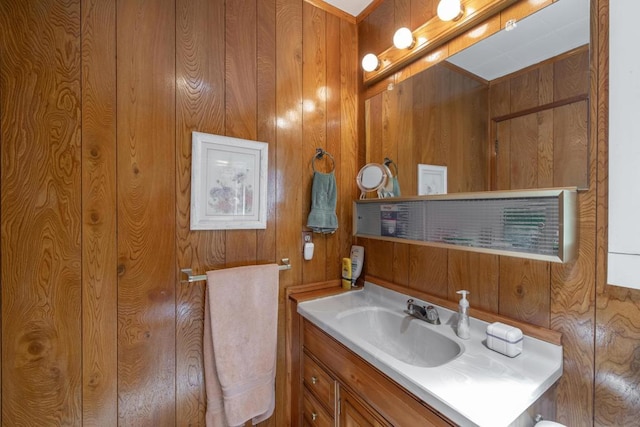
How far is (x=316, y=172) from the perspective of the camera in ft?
4.57

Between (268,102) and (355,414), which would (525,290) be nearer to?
(355,414)

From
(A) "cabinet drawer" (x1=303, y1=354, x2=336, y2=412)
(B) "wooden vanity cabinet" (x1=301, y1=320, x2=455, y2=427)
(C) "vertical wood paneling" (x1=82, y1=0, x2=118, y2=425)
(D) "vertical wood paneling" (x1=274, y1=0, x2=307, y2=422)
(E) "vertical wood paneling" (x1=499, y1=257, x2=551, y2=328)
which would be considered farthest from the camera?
(D) "vertical wood paneling" (x1=274, y1=0, x2=307, y2=422)

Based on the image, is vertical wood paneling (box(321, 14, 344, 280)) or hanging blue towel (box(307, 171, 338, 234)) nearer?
hanging blue towel (box(307, 171, 338, 234))

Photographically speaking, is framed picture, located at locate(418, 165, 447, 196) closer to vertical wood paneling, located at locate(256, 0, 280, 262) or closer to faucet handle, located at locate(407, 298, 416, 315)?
faucet handle, located at locate(407, 298, 416, 315)

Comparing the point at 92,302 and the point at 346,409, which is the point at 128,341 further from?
the point at 346,409

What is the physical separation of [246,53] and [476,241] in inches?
51.0

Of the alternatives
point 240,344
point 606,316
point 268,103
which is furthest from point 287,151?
point 606,316

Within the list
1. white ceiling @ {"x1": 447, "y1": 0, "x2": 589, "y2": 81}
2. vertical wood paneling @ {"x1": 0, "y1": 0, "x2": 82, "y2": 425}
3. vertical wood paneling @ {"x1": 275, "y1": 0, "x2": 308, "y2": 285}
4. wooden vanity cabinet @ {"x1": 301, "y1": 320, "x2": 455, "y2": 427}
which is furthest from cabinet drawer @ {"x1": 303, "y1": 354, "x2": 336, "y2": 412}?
white ceiling @ {"x1": 447, "y1": 0, "x2": 589, "y2": 81}

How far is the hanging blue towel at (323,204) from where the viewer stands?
1.36 metres

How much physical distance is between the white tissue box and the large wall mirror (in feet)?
1.54

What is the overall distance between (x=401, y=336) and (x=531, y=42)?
1.20 metres

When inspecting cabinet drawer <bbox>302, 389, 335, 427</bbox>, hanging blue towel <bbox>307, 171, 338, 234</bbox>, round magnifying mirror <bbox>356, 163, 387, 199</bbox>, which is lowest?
cabinet drawer <bbox>302, 389, 335, 427</bbox>

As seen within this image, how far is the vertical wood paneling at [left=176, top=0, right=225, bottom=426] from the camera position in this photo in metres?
1.10

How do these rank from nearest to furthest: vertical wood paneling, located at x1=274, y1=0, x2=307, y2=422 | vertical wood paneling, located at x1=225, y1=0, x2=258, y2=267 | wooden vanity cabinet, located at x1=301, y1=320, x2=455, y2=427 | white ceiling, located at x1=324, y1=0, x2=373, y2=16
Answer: wooden vanity cabinet, located at x1=301, y1=320, x2=455, y2=427 → vertical wood paneling, located at x1=225, y1=0, x2=258, y2=267 → vertical wood paneling, located at x1=274, y1=0, x2=307, y2=422 → white ceiling, located at x1=324, y1=0, x2=373, y2=16
